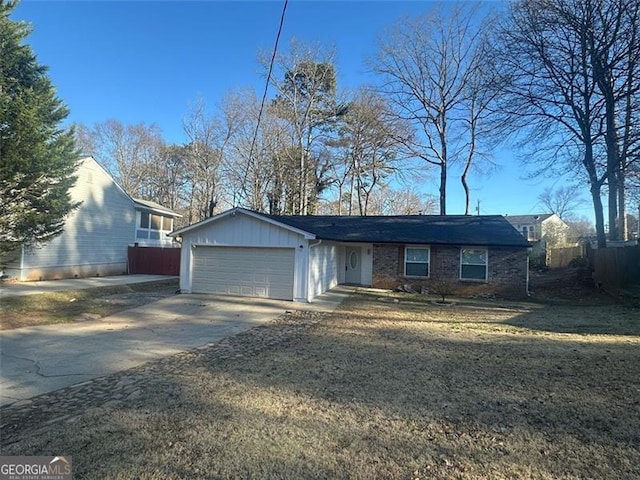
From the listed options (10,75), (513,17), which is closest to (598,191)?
(513,17)

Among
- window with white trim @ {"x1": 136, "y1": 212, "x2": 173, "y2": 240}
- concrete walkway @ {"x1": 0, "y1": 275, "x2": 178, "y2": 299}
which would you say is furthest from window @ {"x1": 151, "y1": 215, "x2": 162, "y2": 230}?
concrete walkway @ {"x1": 0, "y1": 275, "x2": 178, "y2": 299}

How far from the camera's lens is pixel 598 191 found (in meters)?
17.4

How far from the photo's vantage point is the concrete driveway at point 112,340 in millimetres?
5188

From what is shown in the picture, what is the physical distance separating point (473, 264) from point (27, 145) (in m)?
16.0

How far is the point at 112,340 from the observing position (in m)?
7.27

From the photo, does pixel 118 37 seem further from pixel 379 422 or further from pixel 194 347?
pixel 379 422

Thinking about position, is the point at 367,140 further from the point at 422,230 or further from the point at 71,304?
the point at 71,304

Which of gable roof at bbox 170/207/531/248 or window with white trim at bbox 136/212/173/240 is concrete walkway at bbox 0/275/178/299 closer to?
gable roof at bbox 170/207/531/248

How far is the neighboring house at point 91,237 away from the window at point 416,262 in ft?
48.9

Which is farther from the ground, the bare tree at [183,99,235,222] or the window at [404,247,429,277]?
the bare tree at [183,99,235,222]

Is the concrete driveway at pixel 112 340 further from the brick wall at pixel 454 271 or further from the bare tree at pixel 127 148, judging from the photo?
the bare tree at pixel 127 148

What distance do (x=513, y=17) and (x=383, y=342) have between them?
16960 mm

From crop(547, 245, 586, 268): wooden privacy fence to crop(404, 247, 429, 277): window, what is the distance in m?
14.3

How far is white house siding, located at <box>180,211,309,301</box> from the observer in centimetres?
1291
